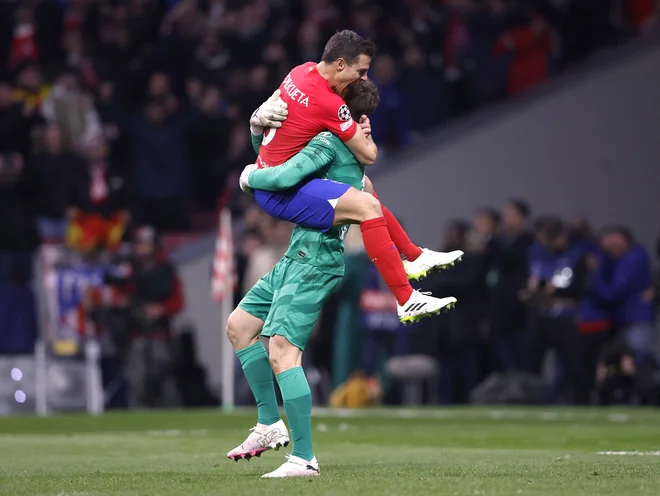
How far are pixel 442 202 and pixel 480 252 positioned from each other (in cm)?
333

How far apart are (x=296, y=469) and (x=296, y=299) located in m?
0.90

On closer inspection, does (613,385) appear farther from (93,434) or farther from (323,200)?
(323,200)

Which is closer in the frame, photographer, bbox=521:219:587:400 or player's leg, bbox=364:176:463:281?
player's leg, bbox=364:176:463:281

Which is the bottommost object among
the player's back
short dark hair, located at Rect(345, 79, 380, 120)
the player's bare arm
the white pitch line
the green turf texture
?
the white pitch line

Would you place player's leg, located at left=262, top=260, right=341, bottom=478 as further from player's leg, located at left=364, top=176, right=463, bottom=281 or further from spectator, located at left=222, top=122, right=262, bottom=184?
spectator, located at left=222, top=122, right=262, bottom=184

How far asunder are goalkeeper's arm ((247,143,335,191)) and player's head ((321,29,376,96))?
39cm

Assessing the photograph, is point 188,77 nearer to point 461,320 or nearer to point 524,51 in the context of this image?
point 524,51

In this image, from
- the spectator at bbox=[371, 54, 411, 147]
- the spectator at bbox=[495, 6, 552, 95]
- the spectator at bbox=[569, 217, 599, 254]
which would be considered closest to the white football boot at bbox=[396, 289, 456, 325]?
the spectator at bbox=[569, 217, 599, 254]

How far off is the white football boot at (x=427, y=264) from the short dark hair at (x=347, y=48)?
116 cm

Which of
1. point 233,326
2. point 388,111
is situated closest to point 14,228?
point 388,111

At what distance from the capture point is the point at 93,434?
493 inches

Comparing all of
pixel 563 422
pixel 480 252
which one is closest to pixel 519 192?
pixel 480 252

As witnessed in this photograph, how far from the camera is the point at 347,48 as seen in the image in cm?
775

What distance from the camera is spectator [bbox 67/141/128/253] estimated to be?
18453mm
